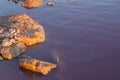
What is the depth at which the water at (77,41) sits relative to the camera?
32.4 ft

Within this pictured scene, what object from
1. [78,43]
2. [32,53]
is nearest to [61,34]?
[78,43]

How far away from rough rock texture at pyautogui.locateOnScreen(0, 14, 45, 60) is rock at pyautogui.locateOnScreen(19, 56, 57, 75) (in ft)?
3.21

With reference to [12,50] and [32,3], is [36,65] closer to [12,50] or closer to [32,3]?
[12,50]

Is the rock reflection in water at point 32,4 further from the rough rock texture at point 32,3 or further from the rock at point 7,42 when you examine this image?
the rock at point 7,42

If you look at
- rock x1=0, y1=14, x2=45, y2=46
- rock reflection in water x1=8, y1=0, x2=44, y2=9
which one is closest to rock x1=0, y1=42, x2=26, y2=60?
rock x1=0, y1=14, x2=45, y2=46

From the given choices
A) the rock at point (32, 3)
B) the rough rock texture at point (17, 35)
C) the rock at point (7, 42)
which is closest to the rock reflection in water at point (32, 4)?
the rock at point (32, 3)

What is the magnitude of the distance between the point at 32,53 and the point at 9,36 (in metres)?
1.49

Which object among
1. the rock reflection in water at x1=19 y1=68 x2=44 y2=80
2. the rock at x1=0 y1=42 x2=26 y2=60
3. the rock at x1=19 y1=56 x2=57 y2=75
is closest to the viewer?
the rock reflection in water at x1=19 y1=68 x2=44 y2=80

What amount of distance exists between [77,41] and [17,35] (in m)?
2.78

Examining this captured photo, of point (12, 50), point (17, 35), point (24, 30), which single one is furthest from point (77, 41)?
point (12, 50)

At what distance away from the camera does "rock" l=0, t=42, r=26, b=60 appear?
10922 millimetres

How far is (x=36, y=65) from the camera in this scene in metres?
9.92

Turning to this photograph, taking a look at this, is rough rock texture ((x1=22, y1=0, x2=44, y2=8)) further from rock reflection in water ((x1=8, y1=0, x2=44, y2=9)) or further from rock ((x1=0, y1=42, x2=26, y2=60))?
rock ((x1=0, y1=42, x2=26, y2=60))

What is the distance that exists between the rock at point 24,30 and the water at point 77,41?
1.42ft
